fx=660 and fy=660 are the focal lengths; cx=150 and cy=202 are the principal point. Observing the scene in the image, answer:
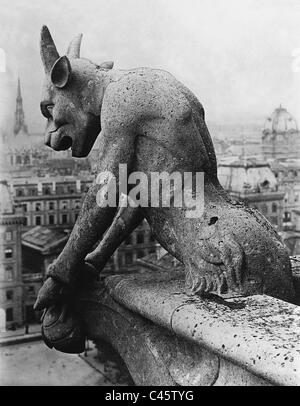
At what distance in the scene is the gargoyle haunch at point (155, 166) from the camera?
8.30 feet

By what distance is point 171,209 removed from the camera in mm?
2725

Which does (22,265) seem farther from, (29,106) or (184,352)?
(184,352)

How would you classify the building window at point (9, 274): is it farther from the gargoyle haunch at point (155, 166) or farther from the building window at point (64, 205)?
the gargoyle haunch at point (155, 166)

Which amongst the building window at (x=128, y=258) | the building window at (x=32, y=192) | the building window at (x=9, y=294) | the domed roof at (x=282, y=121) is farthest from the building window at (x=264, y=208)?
the building window at (x=9, y=294)

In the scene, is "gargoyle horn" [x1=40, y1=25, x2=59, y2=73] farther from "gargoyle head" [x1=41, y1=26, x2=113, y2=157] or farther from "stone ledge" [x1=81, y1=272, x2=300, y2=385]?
"stone ledge" [x1=81, y1=272, x2=300, y2=385]

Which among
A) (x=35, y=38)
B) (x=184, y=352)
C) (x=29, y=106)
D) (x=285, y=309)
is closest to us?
(x=285, y=309)

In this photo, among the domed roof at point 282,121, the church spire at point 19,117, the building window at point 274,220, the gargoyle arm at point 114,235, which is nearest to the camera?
the gargoyle arm at point 114,235

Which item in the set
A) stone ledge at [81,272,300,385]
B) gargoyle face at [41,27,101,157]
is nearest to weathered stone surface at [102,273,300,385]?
stone ledge at [81,272,300,385]

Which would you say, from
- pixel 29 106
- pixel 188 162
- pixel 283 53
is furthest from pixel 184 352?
pixel 283 53

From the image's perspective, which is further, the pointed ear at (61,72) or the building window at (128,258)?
the building window at (128,258)

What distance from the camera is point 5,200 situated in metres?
15.2

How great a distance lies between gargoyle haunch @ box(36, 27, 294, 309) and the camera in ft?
8.30

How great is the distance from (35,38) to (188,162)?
7128 millimetres

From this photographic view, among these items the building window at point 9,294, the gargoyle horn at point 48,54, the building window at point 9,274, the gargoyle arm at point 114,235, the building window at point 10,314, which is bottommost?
the building window at point 10,314
